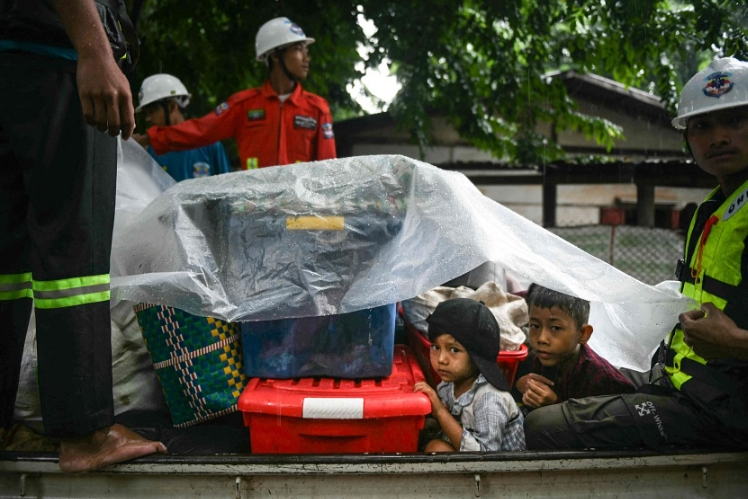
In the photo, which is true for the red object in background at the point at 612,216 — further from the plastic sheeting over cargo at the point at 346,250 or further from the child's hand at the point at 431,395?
the child's hand at the point at 431,395

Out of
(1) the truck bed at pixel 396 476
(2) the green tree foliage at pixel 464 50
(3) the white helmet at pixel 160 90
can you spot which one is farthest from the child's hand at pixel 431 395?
(2) the green tree foliage at pixel 464 50

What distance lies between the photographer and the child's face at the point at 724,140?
1988mm

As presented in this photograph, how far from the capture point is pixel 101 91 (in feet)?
5.40

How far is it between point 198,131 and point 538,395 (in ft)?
8.47

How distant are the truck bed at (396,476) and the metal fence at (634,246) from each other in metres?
4.65

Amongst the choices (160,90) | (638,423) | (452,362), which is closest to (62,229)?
(452,362)

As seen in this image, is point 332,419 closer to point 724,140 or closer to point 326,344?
point 326,344

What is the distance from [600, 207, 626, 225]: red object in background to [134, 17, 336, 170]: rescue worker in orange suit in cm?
763

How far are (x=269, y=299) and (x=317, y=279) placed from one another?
17 centimetres

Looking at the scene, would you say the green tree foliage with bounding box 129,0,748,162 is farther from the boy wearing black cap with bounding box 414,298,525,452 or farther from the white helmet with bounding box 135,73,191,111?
the boy wearing black cap with bounding box 414,298,525,452

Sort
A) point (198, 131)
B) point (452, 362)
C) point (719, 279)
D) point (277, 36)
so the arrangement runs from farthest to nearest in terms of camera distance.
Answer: point (277, 36), point (198, 131), point (452, 362), point (719, 279)

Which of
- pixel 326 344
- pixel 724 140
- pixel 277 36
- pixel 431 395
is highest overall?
pixel 277 36

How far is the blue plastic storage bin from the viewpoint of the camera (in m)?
2.16


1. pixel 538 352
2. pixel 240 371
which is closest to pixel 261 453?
pixel 240 371
